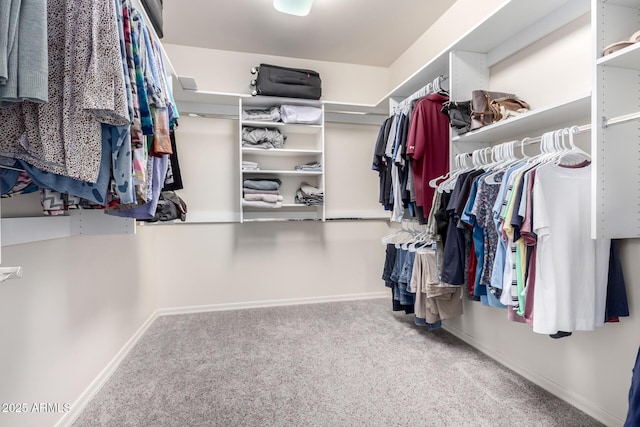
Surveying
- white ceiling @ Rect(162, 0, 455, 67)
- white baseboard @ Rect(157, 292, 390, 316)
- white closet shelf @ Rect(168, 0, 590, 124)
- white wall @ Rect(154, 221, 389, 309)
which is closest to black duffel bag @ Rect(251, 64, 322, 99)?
white closet shelf @ Rect(168, 0, 590, 124)

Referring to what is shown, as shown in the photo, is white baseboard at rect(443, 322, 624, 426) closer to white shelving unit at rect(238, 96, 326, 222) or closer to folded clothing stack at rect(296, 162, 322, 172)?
white shelving unit at rect(238, 96, 326, 222)

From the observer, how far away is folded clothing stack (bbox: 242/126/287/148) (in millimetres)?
2857

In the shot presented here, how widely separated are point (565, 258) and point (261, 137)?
8.04ft

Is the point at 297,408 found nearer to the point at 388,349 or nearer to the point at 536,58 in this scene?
the point at 388,349

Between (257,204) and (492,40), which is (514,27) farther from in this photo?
(257,204)

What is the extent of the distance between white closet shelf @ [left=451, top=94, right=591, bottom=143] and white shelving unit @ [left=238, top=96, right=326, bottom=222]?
1463 millimetres

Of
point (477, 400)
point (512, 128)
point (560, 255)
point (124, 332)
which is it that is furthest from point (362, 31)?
point (124, 332)

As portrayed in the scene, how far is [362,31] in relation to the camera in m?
2.76

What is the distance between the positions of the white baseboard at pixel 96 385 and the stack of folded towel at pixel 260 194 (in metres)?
1.39

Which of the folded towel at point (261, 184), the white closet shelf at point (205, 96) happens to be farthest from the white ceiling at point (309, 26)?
the folded towel at point (261, 184)

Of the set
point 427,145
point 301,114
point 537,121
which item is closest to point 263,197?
point 301,114

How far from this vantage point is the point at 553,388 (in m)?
1.64

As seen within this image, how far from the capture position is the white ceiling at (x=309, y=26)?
2410 mm

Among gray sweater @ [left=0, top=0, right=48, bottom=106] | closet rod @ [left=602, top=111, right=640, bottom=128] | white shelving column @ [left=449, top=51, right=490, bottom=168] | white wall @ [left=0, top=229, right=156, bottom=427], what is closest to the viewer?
gray sweater @ [left=0, top=0, right=48, bottom=106]
